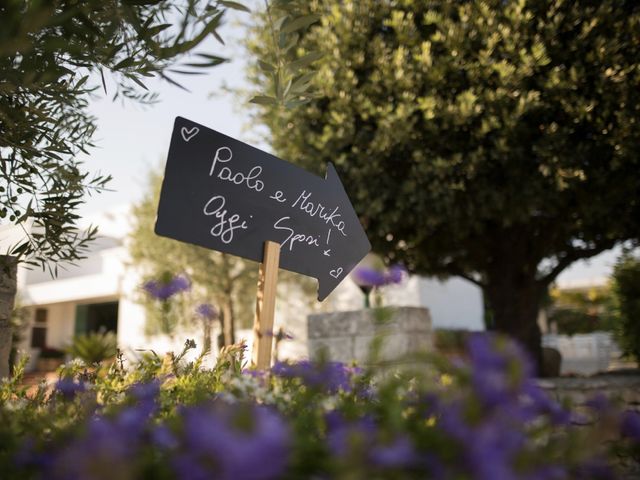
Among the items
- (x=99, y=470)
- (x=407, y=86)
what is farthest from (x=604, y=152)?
(x=99, y=470)

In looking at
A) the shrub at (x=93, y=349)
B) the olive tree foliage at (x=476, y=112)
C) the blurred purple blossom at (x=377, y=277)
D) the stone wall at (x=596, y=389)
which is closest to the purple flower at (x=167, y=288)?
the shrub at (x=93, y=349)

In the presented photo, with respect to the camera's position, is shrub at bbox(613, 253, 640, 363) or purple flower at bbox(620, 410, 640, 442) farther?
shrub at bbox(613, 253, 640, 363)

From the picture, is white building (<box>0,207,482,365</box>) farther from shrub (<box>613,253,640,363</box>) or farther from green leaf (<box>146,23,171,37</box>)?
green leaf (<box>146,23,171,37</box>)

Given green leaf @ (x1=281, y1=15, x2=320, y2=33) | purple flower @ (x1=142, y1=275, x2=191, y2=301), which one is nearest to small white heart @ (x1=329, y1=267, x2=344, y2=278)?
purple flower @ (x1=142, y1=275, x2=191, y2=301)

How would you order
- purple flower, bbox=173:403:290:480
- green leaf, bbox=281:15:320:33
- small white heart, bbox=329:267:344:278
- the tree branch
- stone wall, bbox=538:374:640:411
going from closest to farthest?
purple flower, bbox=173:403:290:480, green leaf, bbox=281:15:320:33, small white heart, bbox=329:267:344:278, stone wall, bbox=538:374:640:411, the tree branch

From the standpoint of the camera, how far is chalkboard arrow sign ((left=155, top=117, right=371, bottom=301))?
264 cm

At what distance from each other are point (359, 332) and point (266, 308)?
4.10m

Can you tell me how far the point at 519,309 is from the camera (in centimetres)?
763

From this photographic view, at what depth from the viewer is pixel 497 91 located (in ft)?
18.8

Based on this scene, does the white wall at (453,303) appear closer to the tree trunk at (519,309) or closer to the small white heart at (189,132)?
A: the tree trunk at (519,309)

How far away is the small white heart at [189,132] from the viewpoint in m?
2.63

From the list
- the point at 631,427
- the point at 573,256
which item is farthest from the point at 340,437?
the point at 573,256

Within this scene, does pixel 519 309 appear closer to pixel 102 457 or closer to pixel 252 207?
pixel 252 207

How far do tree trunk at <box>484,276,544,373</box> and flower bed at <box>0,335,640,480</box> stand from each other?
6496 millimetres
